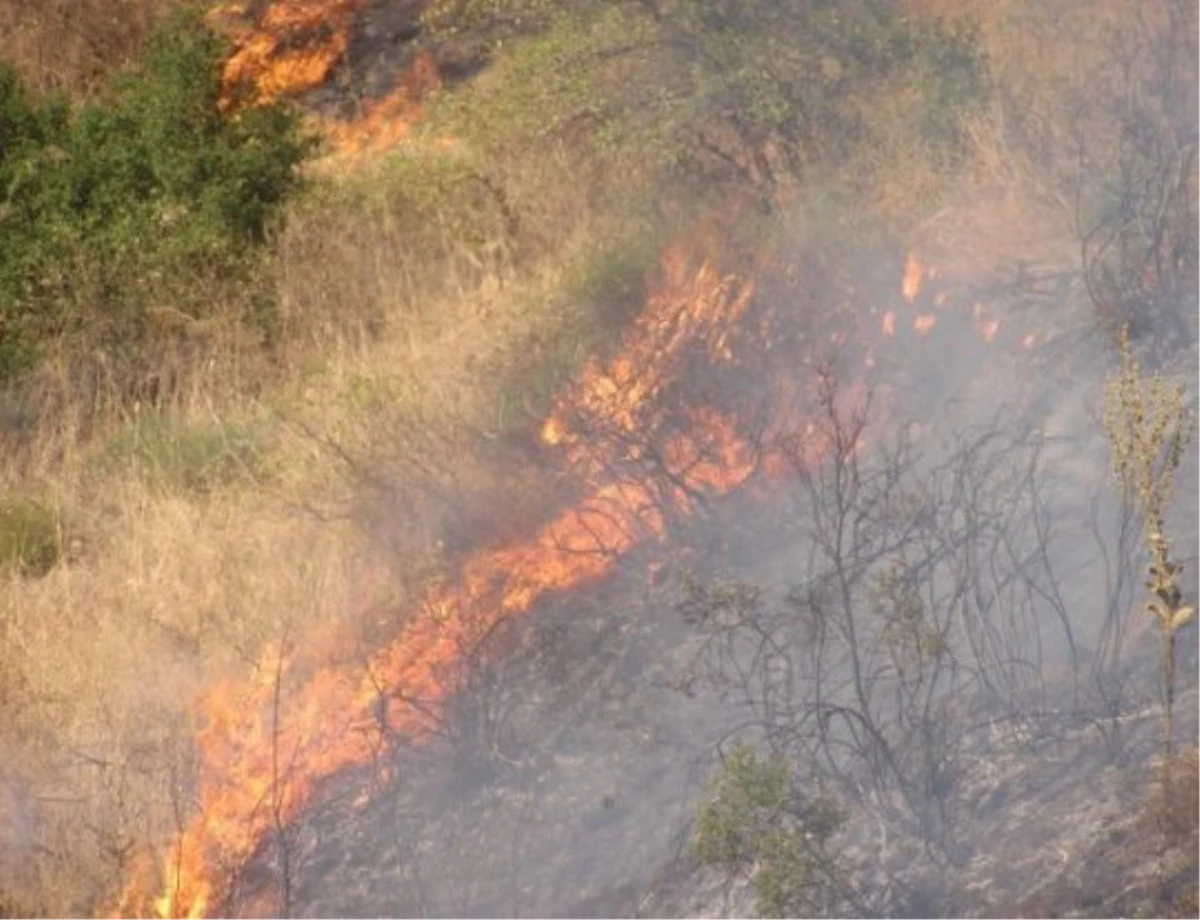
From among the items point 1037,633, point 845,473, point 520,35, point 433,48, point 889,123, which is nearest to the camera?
point 1037,633

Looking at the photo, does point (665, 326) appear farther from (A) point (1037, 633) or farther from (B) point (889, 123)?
(A) point (1037, 633)

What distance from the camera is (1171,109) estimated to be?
37.6 feet

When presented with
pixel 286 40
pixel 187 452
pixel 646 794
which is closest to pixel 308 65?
pixel 286 40

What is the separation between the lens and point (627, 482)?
9391 mm

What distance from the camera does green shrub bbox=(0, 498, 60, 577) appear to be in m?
10.6

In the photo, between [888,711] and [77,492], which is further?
[77,492]

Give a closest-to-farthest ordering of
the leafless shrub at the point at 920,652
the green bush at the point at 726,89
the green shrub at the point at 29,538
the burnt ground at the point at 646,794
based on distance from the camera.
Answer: the burnt ground at the point at 646,794 → the leafless shrub at the point at 920,652 → the green shrub at the point at 29,538 → the green bush at the point at 726,89

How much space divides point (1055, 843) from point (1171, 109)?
21.3 feet

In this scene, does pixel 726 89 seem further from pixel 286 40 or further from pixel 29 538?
pixel 286 40

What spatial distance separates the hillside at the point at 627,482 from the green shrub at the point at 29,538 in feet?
0.11

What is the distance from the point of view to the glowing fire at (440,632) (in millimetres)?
7980

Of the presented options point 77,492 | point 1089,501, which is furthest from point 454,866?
point 77,492

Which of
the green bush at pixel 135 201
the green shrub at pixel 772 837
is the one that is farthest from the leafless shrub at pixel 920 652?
the green bush at pixel 135 201

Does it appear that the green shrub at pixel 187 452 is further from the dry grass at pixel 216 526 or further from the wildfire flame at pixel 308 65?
the wildfire flame at pixel 308 65
